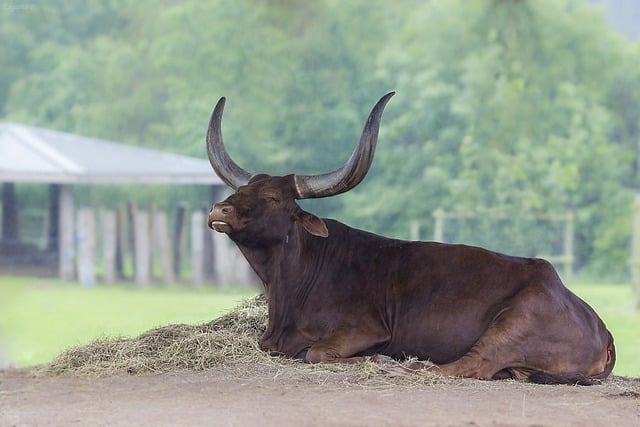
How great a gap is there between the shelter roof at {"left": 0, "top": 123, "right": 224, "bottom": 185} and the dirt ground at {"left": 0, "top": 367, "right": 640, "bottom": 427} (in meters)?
14.2

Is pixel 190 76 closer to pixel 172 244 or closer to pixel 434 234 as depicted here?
pixel 172 244

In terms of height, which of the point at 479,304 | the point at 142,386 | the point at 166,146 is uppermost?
the point at 166,146

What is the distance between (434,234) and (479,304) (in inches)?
575

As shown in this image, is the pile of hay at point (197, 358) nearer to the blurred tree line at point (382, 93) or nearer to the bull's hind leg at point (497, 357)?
the bull's hind leg at point (497, 357)

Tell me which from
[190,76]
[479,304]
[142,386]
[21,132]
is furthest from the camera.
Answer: [190,76]

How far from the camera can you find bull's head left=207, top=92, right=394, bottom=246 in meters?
6.90

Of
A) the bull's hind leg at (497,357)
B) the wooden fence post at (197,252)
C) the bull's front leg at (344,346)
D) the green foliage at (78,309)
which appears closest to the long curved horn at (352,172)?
the bull's front leg at (344,346)

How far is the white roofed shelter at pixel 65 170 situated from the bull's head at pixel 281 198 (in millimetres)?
13166

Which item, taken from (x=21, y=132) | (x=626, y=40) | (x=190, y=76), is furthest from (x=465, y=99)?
(x=21, y=132)

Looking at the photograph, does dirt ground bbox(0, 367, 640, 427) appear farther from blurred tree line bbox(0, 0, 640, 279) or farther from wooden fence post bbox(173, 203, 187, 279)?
blurred tree line bbox(0, 0, 640, 279)

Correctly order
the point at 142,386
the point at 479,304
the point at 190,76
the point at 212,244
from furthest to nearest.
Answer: the point at 190,76, the point at 212,244, the point at 479,304, the point at 142,386

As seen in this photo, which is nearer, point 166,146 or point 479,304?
point 479,304

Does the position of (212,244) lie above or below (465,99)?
below

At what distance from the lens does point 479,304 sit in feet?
22.8
